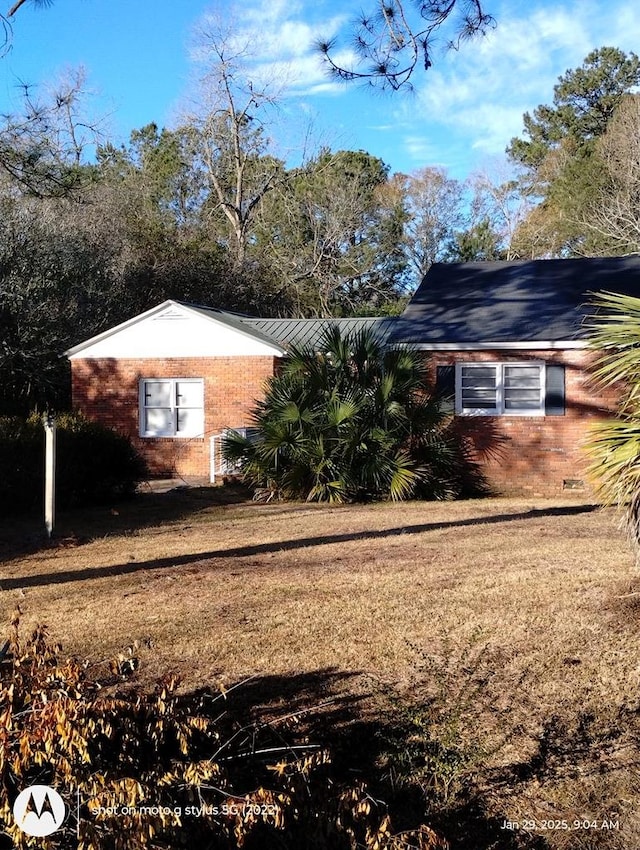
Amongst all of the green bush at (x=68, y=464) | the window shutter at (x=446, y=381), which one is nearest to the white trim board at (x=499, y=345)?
the window shutter at (x=446, y=381)

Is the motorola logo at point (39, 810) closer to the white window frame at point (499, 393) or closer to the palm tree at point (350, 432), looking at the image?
the palm tree at point (350, 432)

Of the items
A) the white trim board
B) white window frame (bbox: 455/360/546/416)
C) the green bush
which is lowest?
the green bush

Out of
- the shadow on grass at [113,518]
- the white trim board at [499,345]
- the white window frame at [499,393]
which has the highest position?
the white trim board at [499,345]

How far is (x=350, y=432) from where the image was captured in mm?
13945

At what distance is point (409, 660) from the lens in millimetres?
5480

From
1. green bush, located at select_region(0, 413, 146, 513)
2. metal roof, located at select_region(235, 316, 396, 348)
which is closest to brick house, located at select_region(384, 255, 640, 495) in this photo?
metal roof, located at select_region(235, 316, 396, 348)

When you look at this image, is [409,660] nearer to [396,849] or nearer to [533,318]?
[396,849]

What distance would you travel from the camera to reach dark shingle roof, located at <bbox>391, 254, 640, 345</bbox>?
16.1 m

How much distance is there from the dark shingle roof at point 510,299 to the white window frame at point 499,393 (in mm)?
475

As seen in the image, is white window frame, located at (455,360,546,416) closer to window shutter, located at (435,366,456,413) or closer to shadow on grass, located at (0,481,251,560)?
window shutter, located at (435,366,456,413)

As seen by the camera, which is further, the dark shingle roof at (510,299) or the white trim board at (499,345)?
the dark shingle roof at (510,299)

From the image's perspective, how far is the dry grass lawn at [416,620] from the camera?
4.29 metres

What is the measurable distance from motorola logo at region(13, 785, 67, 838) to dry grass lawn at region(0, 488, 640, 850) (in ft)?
5.99

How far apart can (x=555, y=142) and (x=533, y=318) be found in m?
31.3
